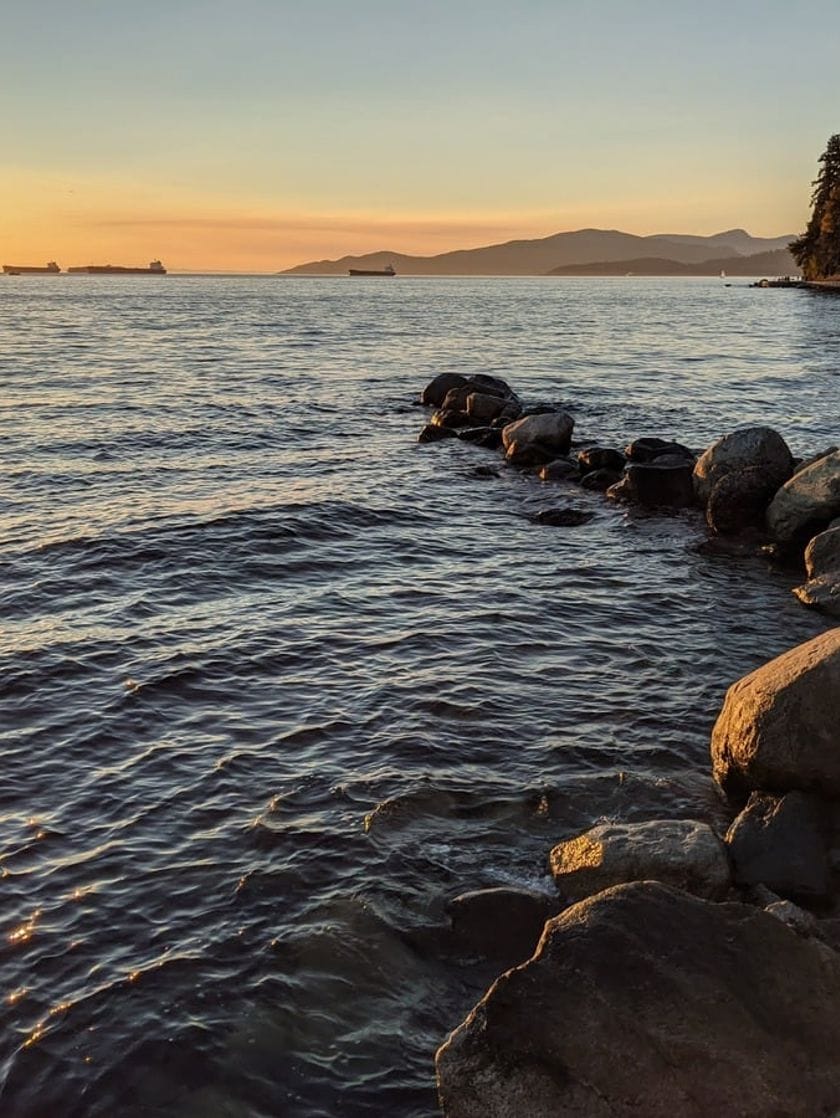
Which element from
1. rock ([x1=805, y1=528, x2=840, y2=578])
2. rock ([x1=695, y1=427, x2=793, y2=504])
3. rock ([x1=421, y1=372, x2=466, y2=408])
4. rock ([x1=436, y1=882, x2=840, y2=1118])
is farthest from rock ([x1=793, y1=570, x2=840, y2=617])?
rock ([x1=421, y1=372, x2=466, y2=408])

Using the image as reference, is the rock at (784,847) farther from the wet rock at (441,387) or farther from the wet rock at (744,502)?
the wet rock at (441,387)

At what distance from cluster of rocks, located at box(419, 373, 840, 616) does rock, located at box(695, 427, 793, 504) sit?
0.02 metres

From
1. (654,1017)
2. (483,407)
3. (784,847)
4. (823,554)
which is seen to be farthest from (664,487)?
(654,1017)

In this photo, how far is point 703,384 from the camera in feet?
142

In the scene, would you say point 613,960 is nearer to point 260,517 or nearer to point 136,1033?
point 136,1033

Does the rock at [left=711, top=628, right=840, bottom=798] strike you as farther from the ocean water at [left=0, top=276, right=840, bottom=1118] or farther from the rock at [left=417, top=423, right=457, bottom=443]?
the rock at [left=417, top=423, right=457, bottom=443]

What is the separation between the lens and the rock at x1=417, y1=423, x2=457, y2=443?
3077 centimetres

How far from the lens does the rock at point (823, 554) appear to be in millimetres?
16188

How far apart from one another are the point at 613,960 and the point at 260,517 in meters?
15.5

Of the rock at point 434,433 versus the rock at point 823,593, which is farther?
the rock at point 434,433

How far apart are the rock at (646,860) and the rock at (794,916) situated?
0.67 metres

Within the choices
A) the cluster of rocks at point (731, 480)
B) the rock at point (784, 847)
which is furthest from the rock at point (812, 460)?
the rock at point (784, 847)

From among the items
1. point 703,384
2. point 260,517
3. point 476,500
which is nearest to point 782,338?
point 703,384

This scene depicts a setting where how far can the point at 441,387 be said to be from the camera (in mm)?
37500
